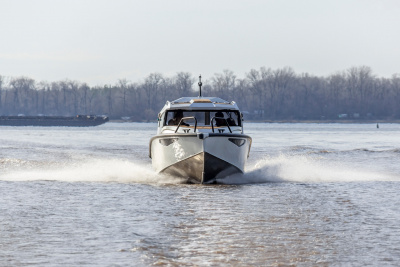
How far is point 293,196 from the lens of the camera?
21.7m

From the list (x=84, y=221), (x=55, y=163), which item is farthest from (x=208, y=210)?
(x=55, y=163)

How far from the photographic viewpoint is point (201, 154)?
75.8ft

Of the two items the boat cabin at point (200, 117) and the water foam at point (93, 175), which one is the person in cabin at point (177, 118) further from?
the water foam at point (93, 175)

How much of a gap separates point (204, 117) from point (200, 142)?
1792 millimetres

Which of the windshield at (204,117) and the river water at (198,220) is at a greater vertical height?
the windshield at (204,117)

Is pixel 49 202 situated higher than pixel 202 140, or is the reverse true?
pixel 202 140

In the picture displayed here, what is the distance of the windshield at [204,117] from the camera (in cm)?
2455

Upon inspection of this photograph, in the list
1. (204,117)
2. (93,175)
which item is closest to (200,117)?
(204,117)

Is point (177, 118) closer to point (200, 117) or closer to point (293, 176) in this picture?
point (200, 117)

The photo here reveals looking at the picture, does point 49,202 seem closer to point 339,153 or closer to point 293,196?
point 293,196

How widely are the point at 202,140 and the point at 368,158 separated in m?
24.7

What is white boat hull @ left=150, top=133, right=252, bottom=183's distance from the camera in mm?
23094

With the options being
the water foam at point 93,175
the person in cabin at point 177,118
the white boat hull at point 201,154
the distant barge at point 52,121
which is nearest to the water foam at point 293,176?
the white boat hull at point 201,154

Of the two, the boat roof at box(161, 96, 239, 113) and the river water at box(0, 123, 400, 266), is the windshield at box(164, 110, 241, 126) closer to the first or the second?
the boat roof at box(161, 96, 239, 113)
